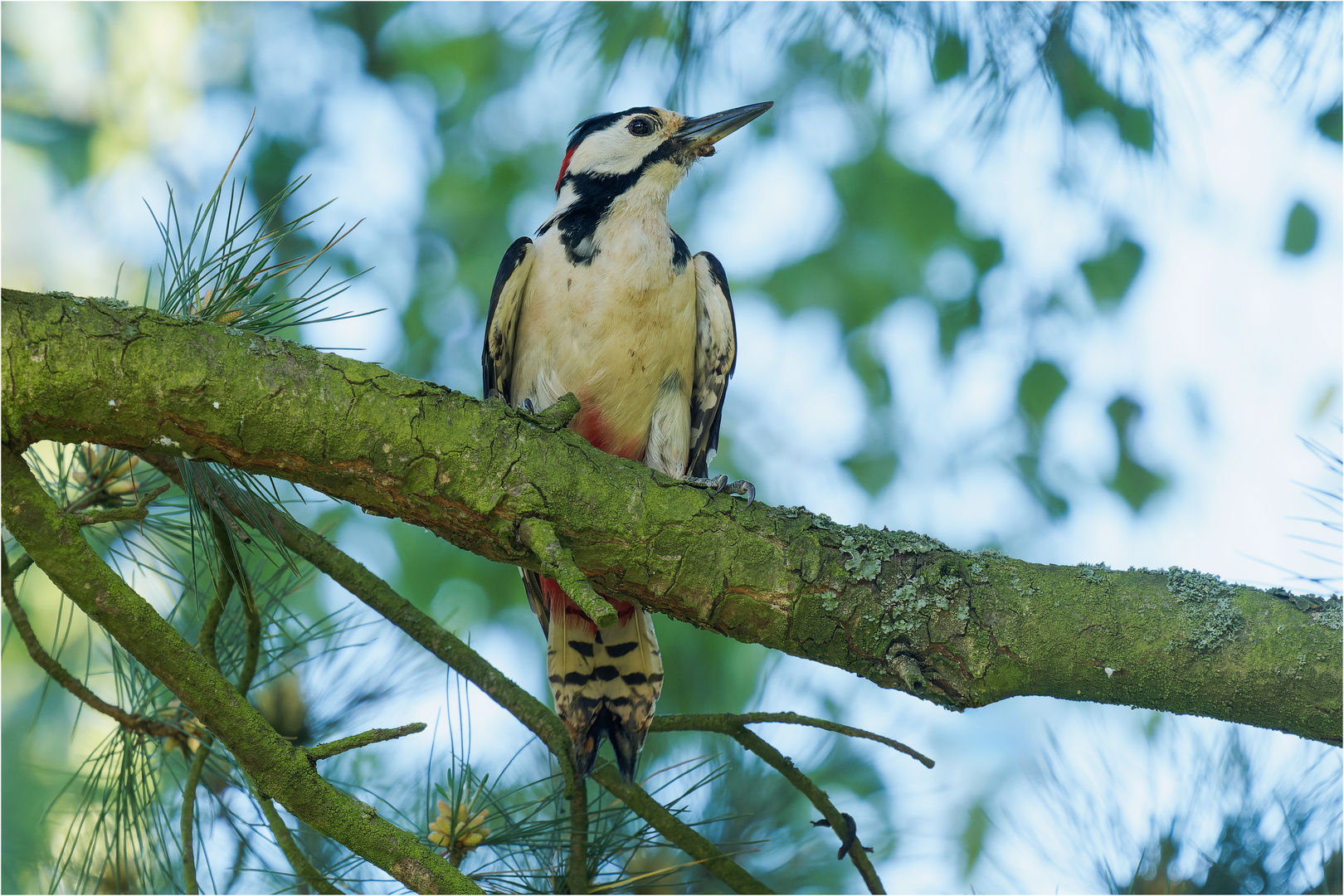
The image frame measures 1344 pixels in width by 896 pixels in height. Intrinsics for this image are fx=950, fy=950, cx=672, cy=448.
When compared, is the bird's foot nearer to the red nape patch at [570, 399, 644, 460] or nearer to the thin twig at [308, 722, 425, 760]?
the red nape patch at [570, 399, 644, 460]

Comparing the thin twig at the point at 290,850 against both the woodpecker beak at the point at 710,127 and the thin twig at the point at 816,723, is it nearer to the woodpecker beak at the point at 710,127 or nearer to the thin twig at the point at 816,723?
the thin twig at the point at 816,723

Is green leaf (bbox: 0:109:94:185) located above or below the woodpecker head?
above

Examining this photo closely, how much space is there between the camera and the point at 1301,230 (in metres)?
4.70

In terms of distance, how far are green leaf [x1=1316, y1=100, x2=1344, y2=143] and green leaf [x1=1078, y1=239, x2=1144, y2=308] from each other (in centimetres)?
112

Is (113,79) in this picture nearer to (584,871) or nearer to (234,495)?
(234,495)

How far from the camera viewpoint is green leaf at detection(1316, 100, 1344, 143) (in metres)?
4.16

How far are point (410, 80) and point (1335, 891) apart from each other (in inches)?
236

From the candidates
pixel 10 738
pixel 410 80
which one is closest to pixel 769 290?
pixel 410 80

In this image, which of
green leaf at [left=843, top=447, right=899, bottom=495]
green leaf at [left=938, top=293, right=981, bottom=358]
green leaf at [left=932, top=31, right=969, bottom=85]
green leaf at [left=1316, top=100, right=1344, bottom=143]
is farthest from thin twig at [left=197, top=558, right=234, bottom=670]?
green leaf at [left=1316, top=100, right=1344, bottom=143]

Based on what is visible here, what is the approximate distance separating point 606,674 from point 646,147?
2.08 m

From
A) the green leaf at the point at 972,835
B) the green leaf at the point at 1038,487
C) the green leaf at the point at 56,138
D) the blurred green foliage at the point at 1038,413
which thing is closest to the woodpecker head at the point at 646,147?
the blurred green foliage at the point at 1038,413

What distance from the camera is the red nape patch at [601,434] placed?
3391mm

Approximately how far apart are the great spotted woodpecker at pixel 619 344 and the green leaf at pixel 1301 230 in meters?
2.85

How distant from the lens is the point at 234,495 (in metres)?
2.28
